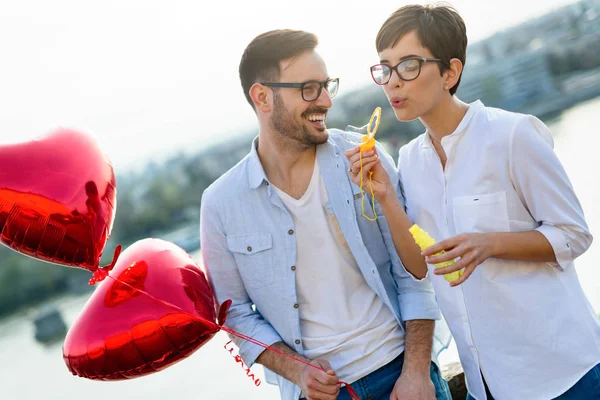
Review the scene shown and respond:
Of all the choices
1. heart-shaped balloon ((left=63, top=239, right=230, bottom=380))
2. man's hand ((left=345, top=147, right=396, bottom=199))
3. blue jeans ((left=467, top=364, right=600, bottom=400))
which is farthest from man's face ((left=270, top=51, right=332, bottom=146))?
blue jeans ((left=467, top=364, right=600, bottom=400))

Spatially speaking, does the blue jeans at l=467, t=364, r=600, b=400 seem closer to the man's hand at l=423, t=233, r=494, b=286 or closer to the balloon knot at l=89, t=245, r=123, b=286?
the man's hand at l=423, t=233, r=494, b=286

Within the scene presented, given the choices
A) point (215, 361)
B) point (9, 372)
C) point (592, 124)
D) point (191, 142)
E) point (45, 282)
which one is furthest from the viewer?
point (191, 142)

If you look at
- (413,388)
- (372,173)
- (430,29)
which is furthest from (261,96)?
(413,388)

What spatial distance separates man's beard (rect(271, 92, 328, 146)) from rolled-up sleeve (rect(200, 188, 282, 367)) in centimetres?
27

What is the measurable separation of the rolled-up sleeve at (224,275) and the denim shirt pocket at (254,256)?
0.10ft

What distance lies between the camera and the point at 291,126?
1726 mm

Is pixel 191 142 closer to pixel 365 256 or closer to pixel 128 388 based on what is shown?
pixel 128 388

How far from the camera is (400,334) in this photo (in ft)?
5.42

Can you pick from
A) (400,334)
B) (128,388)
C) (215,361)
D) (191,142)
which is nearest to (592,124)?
(191,142)

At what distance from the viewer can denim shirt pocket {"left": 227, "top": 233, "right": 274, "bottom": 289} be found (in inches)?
66.2

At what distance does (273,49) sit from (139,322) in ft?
2.72

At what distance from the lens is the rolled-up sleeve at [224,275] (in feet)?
5.60

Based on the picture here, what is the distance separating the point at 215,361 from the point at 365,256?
17853 mm

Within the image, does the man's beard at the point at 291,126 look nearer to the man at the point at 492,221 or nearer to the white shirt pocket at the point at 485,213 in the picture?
the man at the point at 492,221
